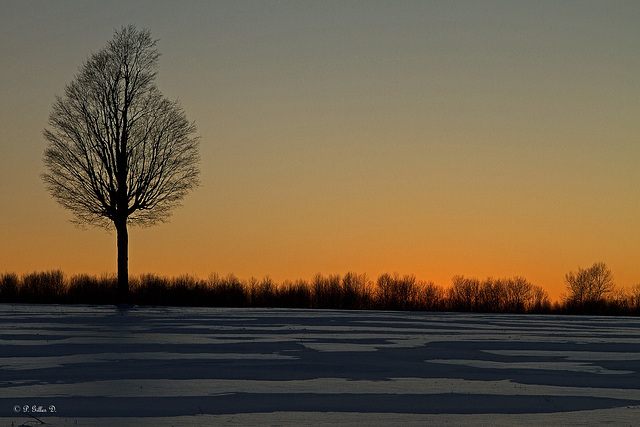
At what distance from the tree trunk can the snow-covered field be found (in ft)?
74.6

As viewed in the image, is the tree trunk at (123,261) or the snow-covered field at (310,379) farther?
the tree trunk at (123,261)

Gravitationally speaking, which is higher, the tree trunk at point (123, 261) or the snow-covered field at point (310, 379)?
the tree trunk at point (123, 261)

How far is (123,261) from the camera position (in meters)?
43.5

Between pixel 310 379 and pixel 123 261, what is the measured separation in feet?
110

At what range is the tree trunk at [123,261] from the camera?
42.9 meters

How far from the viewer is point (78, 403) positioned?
9211 mm

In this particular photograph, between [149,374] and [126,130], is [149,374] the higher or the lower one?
the lower one

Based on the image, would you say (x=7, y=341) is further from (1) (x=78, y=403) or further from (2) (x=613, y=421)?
(2) (x=613, y=421)

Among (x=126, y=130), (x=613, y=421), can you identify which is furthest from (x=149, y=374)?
(x=126, y=130)

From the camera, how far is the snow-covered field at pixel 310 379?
8.71 metres

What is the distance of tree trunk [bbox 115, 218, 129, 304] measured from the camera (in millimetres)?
42938

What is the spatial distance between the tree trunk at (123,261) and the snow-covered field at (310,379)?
74.6ft

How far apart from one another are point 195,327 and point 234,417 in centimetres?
1432

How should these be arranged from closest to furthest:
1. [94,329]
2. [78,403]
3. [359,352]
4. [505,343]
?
[78,403], [359,352], [505,343], [94,329]
